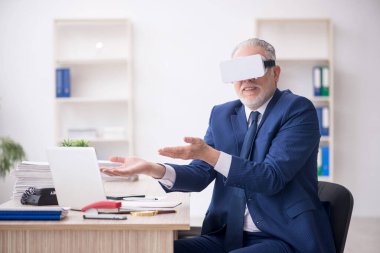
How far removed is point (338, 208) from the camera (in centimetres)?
189

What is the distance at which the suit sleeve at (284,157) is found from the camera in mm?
1836

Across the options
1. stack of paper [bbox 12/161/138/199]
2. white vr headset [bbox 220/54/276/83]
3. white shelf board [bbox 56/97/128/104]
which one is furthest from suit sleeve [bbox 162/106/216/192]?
white shelf board [bbox 56/97/128/104]

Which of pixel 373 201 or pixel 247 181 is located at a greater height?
pixel 247 181

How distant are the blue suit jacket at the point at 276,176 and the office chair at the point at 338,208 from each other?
0.03 m

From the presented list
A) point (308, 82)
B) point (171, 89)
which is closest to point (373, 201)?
point (308, 82)

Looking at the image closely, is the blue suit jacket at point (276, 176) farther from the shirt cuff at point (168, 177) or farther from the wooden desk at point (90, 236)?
the wooden desk at point (90, 236)

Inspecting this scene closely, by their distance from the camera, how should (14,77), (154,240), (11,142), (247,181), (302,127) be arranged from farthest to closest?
(14,77)
(11,142)
(302,127)
(247,181)
(154,240)

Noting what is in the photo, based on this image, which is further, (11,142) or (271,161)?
(11,142)

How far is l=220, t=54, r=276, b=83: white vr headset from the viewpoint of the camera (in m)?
1.96

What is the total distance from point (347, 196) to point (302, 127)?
0.29m

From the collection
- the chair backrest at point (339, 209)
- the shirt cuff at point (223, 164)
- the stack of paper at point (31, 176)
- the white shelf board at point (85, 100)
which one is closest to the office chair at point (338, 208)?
the chair backrest at point (339, 209)

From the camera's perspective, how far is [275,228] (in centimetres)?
189

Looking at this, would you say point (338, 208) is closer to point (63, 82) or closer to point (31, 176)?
point (31, 176)

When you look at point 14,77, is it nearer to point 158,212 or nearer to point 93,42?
point 93,42
